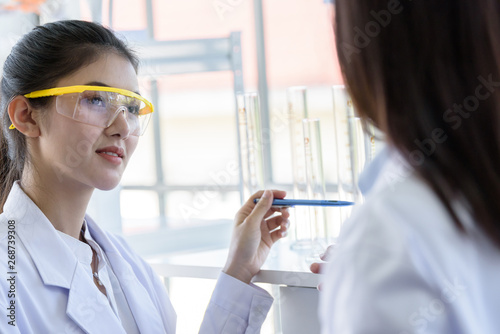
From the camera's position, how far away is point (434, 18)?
1.58 feet

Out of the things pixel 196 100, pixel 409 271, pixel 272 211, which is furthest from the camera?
pixel 196 100

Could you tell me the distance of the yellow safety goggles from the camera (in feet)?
3.72

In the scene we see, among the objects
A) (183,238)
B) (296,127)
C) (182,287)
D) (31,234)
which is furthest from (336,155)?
(182,287)

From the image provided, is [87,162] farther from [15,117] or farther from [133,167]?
[133,167]

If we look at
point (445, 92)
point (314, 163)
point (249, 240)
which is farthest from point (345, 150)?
point (445, 92)

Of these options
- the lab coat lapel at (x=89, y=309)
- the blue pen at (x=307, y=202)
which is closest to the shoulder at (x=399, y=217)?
the blue pen at (x=307, y=202)

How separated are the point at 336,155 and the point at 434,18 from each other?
3.10 ft

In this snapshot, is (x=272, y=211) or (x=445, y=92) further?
(x=272, y=211)

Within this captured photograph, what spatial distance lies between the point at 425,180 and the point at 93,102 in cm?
84

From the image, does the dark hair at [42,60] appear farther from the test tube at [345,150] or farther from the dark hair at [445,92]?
the dark hair at [445,92]

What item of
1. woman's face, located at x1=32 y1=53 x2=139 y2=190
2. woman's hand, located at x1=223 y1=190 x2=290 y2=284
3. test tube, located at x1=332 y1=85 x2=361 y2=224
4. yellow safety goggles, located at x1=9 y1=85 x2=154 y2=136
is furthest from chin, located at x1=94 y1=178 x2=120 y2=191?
test tube, located at x1=332 y1=85 x2=361 y2=224

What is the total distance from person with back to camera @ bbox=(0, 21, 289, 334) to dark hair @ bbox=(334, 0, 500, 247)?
2.42ft

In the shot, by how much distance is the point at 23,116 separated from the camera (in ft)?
3.84

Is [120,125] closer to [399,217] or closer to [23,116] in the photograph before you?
[23,116]
